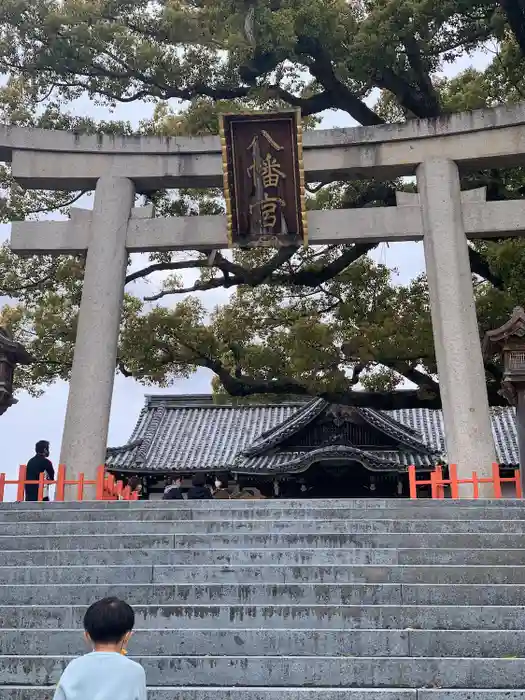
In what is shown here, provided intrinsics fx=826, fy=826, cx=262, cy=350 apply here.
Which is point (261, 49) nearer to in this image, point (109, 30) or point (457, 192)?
point (109, 30)

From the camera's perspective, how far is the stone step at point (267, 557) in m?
5.55

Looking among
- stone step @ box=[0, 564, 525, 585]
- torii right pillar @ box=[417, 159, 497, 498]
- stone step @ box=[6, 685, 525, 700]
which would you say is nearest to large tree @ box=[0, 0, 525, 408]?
torii right pillar @ box=[417, 159, 497, 498]

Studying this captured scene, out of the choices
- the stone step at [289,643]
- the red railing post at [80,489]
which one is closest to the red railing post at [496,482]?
the red railing post at [80,489]

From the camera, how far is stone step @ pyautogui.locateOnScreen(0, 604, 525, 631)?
4586 mm

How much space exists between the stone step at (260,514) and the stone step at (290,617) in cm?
187

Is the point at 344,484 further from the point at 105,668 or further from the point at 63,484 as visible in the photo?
the point at 105,668

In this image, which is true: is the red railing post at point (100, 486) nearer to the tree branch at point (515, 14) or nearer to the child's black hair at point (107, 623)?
the child's black hair at point (107, 623)

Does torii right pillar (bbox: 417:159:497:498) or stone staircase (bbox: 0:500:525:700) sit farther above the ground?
torii right pillar (bbox: 417:159:497:498)

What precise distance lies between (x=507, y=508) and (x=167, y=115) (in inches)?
407

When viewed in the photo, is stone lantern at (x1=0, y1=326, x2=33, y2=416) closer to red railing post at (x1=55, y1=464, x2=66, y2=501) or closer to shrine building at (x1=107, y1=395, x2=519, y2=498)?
red railing post at (x1=55, y1=464, x2=66, y2=501)

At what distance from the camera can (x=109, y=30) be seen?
1228 centimetres

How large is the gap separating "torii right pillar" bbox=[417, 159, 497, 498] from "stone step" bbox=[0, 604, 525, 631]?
4.58 m

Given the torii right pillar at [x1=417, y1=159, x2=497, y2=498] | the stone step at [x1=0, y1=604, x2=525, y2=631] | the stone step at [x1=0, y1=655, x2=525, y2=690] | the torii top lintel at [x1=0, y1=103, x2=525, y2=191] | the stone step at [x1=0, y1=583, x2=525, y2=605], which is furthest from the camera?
the torii top lintel at [x1=0, y1=103, x2=525, y2=191]

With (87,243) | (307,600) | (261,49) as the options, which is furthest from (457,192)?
(307,600)
